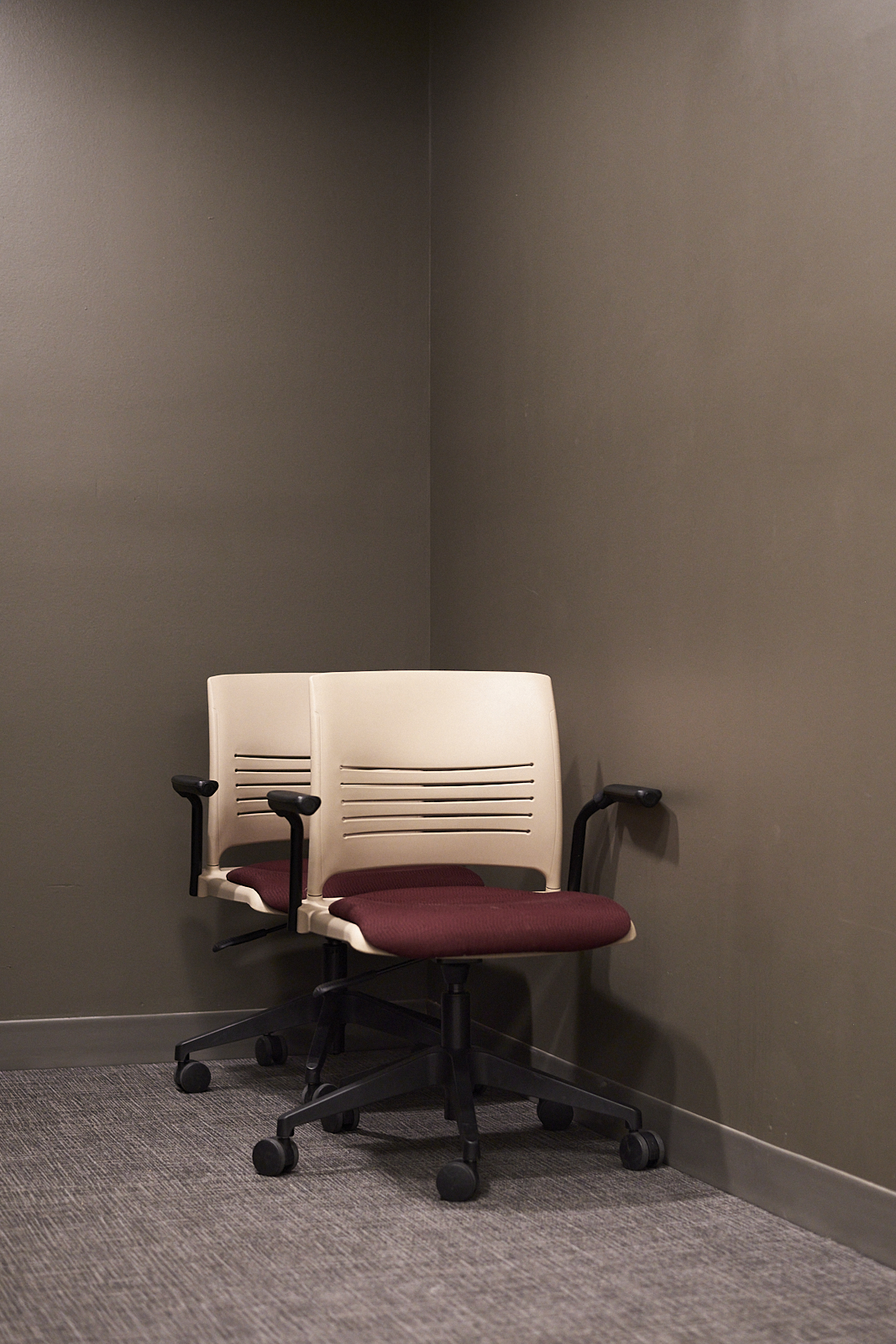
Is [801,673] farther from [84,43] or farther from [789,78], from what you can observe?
[84,43]

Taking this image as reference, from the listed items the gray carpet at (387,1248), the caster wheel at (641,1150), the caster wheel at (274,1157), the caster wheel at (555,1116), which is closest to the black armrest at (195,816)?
the gray carpet at (387,1248)

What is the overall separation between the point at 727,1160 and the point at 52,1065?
1.96 metres

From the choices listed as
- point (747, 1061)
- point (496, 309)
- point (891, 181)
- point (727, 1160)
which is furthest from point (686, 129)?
point (727, 1160)

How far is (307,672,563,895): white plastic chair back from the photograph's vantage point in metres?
3.08

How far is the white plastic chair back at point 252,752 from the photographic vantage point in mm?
3727

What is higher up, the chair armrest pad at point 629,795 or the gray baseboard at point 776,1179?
the chair armrest pad at point 629,795

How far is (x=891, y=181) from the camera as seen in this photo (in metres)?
2.41

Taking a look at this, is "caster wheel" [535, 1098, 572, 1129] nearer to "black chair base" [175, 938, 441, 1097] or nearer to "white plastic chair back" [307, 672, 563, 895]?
"black chair base" [175, 938, 441, 1097]

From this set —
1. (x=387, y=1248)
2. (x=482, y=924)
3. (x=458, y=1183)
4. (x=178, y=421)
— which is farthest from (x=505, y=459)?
(x=387, y=1248)

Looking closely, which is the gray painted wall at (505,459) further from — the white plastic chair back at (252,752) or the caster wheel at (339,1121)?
the caster wheel at (339,1121)

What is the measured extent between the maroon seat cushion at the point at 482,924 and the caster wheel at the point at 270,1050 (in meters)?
1.08

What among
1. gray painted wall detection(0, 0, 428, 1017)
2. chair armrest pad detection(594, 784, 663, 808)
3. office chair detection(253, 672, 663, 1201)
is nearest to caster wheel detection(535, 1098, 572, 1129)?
office chair detection(253, 672, 663, 1201)

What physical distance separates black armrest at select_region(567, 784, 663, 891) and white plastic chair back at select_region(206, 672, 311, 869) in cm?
89

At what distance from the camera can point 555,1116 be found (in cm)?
316
